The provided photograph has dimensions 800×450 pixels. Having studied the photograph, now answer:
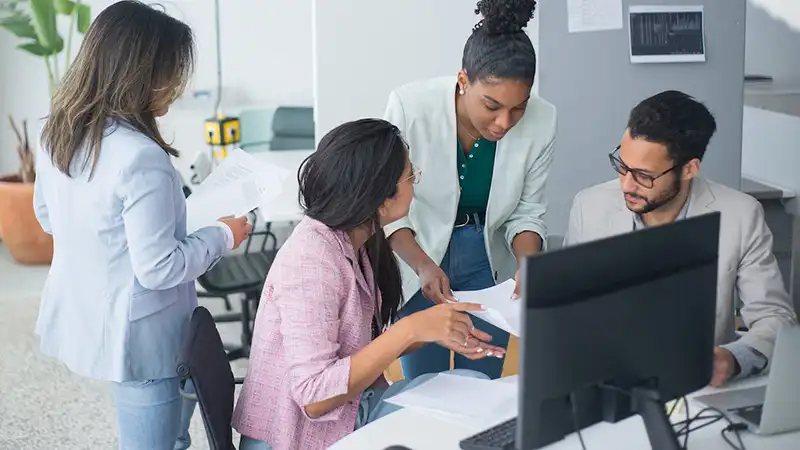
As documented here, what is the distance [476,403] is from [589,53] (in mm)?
1873

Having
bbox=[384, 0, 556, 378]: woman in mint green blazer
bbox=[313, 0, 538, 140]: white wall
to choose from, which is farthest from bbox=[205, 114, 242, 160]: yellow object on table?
bbox=[384, 0, 556, 378]: woman in mint green blazer

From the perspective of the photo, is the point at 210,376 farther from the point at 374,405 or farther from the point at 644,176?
the point at 644,176

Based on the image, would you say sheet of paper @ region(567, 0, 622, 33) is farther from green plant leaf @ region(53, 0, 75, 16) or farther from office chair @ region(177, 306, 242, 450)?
green plant leaf @ region(53, 0, 75, 16)

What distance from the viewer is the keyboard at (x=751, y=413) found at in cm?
171

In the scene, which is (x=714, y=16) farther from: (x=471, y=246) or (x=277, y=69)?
(x=277, y=69)

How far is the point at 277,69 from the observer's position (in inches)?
222

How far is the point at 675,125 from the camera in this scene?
6.97ft

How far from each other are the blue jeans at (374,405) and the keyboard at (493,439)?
29cm

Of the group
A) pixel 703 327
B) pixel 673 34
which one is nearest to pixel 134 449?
pixel 703 327

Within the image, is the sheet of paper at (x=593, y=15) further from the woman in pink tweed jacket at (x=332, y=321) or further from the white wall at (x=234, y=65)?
the white wall at (x=234, y=65)

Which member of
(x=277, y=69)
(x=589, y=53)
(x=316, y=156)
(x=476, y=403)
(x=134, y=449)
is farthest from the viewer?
(x=277, y=69)

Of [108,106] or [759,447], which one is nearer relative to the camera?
[759,447]

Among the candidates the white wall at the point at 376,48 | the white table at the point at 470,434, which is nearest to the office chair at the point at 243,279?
the white wall at the point at 376,48

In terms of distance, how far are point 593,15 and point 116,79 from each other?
1.85 meters
